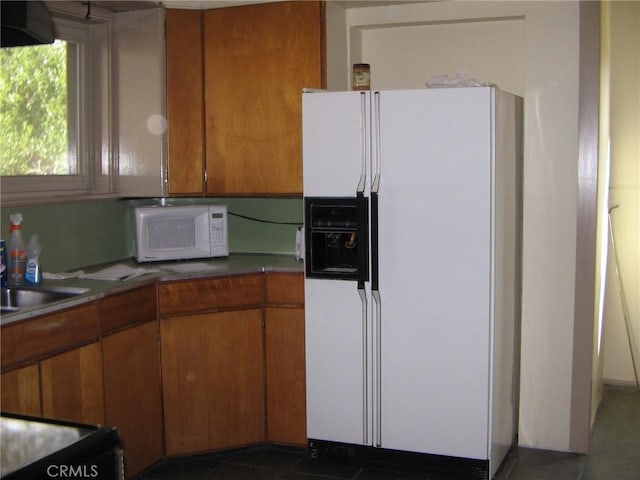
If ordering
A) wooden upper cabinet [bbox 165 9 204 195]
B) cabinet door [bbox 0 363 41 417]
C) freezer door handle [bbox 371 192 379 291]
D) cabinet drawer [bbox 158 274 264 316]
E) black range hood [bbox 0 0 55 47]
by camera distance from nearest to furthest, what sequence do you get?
black range hood [bbox 0 0 55 47] → cabinet door [bbox 0 363 41 417] → freezer door handle [bbox 371 192 379 291] → cabinet drawer [bbox 158 274 264 316] → wooden upper cabinet [bbox 165 9 204 195]

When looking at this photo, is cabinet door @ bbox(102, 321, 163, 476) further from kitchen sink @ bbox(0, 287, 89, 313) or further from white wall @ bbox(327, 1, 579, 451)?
white wall @ bbox(327, 1, 579, 451)

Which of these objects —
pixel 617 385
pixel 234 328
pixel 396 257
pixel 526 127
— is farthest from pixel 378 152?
pixel 617 385

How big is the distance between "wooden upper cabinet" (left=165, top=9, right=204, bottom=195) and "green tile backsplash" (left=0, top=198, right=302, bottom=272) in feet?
1.35

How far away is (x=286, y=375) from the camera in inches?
149

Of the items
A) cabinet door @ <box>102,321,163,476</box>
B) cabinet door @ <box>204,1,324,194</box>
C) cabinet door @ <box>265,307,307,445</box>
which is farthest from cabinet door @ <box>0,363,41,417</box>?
cabinet door @ <box>204,1,324,194</box>

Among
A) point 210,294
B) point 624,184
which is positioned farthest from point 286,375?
point 624,184

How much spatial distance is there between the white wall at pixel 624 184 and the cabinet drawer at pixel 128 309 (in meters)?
2.82

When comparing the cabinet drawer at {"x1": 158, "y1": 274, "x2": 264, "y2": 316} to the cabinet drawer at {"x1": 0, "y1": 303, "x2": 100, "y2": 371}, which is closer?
the cabinet drawer at {"x1": 0, "y1": 303, "x2": 100, "y2": 371}

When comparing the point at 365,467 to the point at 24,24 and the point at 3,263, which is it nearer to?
the point at 3,263

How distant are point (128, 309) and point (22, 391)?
708 millimetres

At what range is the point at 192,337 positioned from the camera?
3645mm

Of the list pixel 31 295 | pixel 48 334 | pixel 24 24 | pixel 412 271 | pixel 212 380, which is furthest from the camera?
pixel 212 380

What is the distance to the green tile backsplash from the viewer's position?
143 inches

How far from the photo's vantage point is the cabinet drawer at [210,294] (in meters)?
3.58
